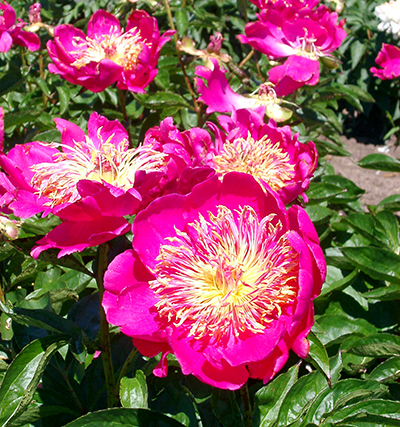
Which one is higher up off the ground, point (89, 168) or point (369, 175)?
point (89, 168)

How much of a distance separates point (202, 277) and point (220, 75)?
794 mm

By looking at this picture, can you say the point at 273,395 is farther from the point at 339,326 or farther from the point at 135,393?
the point at 339,326

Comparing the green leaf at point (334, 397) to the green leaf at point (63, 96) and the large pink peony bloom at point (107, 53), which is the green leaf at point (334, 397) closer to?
the large pink peony bloom at point (107, 53)

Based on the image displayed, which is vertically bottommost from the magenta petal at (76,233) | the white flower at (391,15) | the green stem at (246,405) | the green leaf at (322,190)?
the green leaf at (322,190)

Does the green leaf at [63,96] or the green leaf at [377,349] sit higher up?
the green leaf at [377,349]

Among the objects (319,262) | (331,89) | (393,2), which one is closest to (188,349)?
(319,262)

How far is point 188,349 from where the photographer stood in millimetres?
795

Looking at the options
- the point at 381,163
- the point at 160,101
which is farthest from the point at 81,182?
the point at 381,163

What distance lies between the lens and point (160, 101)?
1.95 m

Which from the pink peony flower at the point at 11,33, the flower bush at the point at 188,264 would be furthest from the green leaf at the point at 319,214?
the pink peony flower at the point at 11,33

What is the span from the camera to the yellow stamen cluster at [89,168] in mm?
978

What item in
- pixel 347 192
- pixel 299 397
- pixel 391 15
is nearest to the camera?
pixel 299 397

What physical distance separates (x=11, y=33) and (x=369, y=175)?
2797mm

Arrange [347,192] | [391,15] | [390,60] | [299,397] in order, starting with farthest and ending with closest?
1. [391,15]
2. [390,60]
3. [347,192]
4. [299,397]
